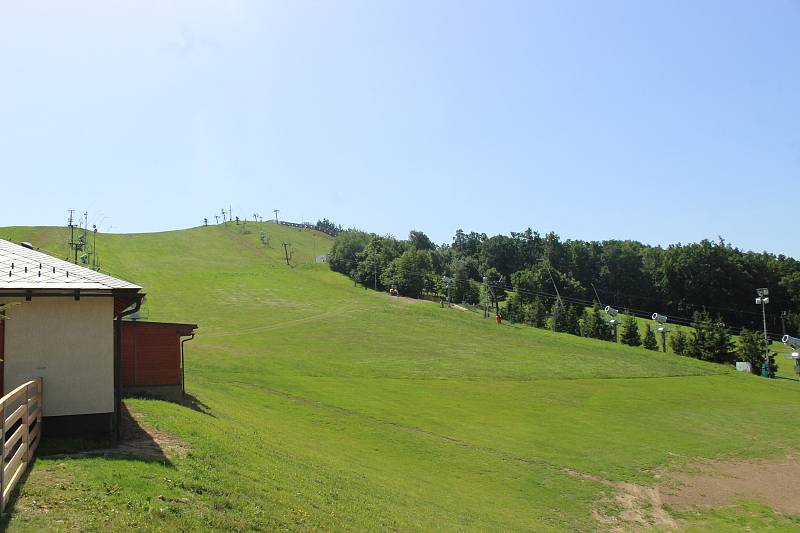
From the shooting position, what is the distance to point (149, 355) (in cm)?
2739

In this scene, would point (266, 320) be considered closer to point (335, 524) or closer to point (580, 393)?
point (580, 393)

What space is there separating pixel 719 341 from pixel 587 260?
226ft

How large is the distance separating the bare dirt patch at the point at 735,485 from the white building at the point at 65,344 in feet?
72.5

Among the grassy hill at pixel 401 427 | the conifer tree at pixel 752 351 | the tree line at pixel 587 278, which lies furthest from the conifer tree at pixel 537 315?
→ the conifer tree at pixel 752 351

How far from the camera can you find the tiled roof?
49.6 feet

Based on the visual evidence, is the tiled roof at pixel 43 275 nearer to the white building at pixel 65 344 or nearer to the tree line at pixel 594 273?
the white building at pixel 65 344

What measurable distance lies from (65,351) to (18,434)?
4.86 m

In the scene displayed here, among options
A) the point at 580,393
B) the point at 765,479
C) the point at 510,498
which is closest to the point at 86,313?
the point at 510,498

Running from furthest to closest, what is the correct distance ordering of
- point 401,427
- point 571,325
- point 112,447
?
point 571,325 < point 401,427 < point 112,447

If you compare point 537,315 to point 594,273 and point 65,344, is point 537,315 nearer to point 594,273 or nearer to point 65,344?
point 594,273

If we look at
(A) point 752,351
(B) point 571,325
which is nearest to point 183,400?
(A) point 752,351

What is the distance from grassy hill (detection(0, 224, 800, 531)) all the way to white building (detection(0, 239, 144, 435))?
2.35m

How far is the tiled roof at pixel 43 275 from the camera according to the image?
595 inches

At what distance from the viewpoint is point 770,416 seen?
1784 inches
